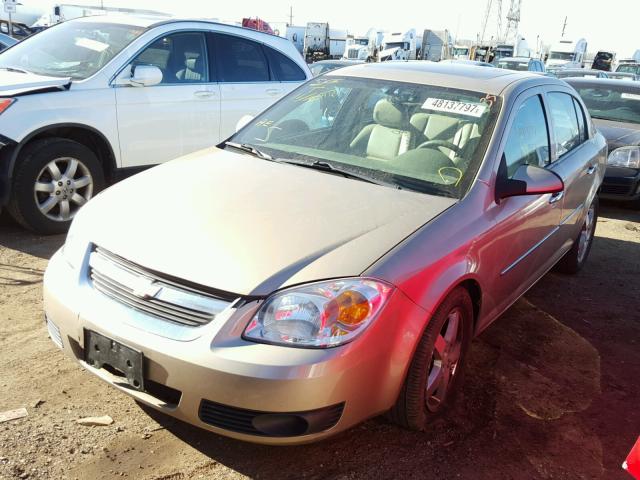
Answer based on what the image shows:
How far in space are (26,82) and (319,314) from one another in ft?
12.8

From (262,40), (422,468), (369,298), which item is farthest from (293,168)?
(262,40)

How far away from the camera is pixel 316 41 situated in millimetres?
44344

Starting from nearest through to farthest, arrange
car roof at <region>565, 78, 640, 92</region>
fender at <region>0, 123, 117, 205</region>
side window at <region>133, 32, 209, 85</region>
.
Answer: fender at <region>0, 123, 117, 205</region> → side window at <region>133, 32, 209, 85</region> → car roof at <region>565, 78, 640, 92</region>

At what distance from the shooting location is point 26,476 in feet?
7.86

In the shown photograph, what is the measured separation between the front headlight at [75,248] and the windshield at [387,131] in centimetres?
119

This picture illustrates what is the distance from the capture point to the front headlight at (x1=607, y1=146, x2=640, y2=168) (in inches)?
300

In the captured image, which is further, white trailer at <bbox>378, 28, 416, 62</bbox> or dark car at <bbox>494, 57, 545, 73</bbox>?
white trailer at <bbox>378, 28, 416, 62</bbox>

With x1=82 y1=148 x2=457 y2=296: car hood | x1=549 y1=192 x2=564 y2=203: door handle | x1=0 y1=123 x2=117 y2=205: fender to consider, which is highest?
x1=82 y1=148 x2=457 y2=296: car hood

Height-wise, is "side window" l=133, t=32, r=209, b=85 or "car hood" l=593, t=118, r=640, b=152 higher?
"side window" l=133, t=32, r=209, b=85

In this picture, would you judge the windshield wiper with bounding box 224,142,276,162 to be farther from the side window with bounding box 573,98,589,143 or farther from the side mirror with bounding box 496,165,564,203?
the side window with bounding box 573,98,589,143

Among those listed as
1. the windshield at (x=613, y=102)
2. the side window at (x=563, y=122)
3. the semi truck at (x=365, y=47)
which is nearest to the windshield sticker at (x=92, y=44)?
the side window at (x=563, y=122)

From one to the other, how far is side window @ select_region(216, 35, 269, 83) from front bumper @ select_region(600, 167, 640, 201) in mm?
4445

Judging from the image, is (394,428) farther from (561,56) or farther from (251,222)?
(561,56)

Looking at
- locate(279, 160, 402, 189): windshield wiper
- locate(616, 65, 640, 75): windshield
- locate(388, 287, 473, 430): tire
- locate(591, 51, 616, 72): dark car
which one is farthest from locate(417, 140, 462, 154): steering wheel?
locate(591, 51, 616, 72): dark car
